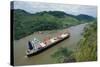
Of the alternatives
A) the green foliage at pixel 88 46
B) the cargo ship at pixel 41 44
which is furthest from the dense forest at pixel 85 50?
the cargo ship at pixel 41 44

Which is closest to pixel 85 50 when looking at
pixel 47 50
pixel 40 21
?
pixel 47 50

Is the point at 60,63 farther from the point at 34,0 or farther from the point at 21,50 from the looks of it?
the point at 34,0

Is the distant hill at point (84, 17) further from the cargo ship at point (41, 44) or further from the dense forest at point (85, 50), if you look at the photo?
the cargo ship at point (41, 44)

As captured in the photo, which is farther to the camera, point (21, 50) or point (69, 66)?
point (69, 66)

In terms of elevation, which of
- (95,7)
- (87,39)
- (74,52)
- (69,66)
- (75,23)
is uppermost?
(95,7)
